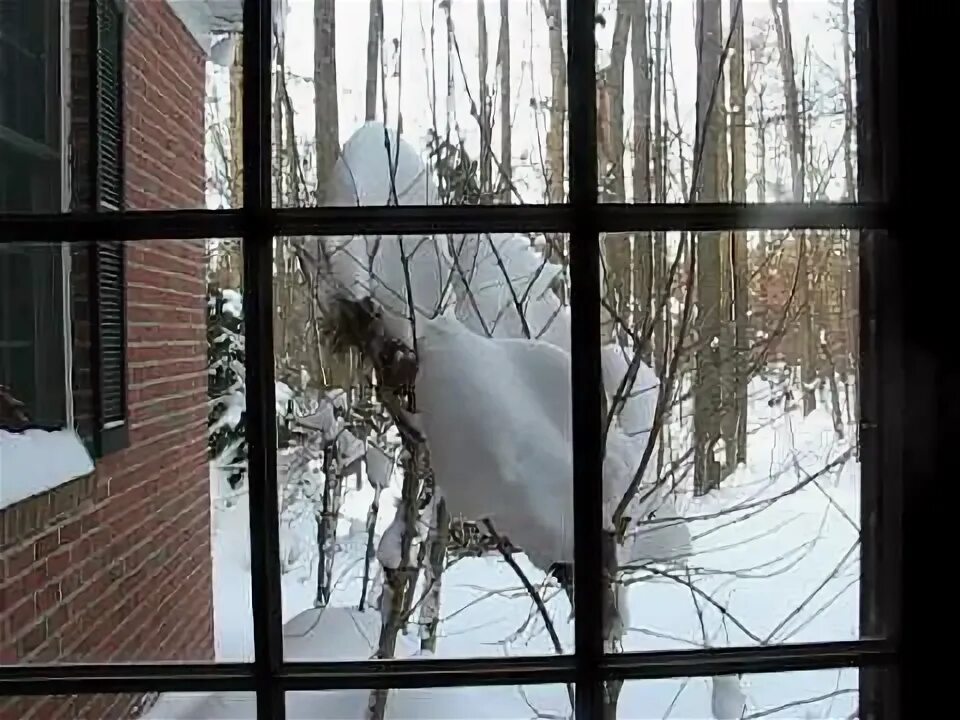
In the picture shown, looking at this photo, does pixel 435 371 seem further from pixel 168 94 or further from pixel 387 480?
pixel 168 94

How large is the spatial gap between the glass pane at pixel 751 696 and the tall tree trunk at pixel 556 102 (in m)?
0.56

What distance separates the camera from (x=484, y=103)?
3.39ft

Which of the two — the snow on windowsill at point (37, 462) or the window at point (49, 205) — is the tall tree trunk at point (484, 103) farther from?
the snow on windowsill at point (37, 462)

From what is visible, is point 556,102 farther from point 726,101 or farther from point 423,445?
point 423,445

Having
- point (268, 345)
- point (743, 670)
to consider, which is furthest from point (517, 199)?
point (743, 670)

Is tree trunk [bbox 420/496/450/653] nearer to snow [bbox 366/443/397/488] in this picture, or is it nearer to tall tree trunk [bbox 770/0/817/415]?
snow [bbox 366/443/397/488]

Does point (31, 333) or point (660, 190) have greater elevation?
point (660, 190)

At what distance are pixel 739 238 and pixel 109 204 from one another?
69cm

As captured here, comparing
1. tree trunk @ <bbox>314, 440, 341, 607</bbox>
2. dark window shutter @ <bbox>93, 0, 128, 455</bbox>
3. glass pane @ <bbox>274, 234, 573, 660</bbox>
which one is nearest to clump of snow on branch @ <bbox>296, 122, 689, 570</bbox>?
glass pane @ <bbox>274, 234, 573, 660</bbox>

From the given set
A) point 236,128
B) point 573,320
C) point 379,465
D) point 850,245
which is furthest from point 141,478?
point 850,245

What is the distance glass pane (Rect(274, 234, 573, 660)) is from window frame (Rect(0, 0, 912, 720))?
0.02 meters

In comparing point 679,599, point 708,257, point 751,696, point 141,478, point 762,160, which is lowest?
point 751,696

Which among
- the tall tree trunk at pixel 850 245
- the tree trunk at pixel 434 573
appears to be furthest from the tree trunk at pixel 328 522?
the tall tree trunk at pixel 850 245

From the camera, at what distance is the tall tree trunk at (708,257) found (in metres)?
1.03
